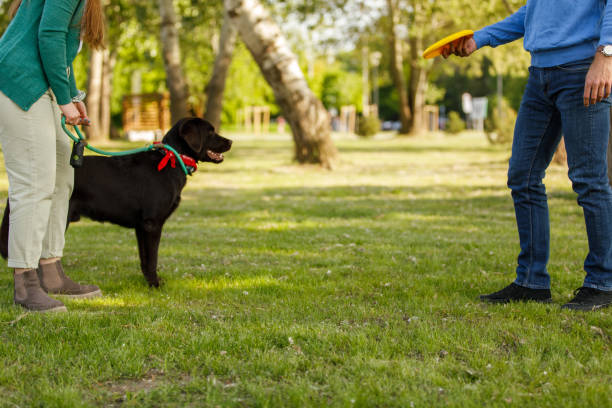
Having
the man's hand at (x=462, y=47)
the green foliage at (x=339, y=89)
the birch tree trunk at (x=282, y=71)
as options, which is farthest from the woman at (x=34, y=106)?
the green foliage at (x=339, y=89)

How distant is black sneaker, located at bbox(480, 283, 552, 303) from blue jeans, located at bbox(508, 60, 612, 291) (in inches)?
1.4

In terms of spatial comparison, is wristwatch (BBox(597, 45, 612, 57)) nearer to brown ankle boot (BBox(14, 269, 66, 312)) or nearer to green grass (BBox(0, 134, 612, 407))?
green grass (BBox(0, 134, 612, 407))

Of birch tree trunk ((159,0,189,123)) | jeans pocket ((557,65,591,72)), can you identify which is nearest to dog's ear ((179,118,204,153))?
jeans pocket ((557,65,591,72))

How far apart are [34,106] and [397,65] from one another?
32936 mm

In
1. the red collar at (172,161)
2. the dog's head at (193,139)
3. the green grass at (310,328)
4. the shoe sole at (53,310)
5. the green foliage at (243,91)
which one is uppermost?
the green foliage at (243,91)

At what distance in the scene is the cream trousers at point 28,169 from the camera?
3.98 metres

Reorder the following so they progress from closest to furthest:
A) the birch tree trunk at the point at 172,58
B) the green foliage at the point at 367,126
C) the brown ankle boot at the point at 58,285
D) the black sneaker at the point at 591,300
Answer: the black sneaker at the point at 591,300 < the brown ankle boot at the point at 58,285 < the birch tree trunk at the point at 172,58 < the green foliage at the point at 367,126

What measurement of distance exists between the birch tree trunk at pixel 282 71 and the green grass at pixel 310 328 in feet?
23.2

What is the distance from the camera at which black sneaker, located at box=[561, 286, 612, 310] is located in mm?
4117

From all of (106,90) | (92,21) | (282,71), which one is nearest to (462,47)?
(92,21)

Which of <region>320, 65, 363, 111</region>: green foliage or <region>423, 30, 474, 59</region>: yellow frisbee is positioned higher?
<region>320, 65, 363, 111</region>: green foliage

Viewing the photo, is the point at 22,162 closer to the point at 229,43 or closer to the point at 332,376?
the point at 332,376

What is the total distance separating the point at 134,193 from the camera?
4754 millimetres

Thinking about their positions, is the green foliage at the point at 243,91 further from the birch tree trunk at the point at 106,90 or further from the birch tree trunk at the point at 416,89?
the birch tree trunk at the point at 106,90
